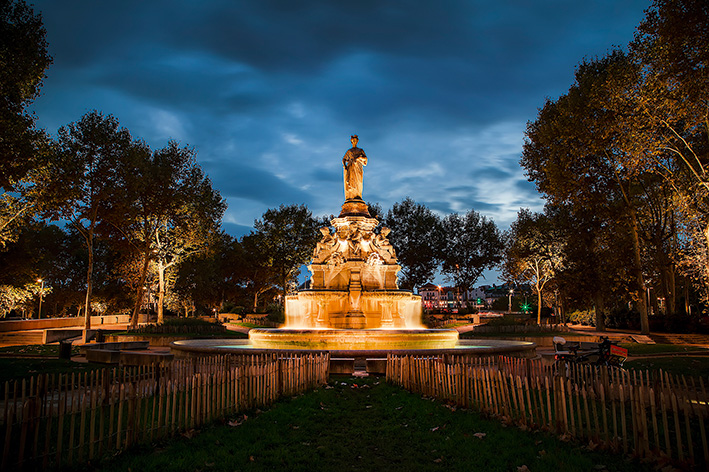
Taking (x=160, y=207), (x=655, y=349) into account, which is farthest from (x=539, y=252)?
(x=160, y=207)

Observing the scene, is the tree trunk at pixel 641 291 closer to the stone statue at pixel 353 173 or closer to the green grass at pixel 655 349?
the green grass at pixel 655 349

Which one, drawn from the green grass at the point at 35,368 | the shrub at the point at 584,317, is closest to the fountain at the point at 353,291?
the green grass at the point at 35,368

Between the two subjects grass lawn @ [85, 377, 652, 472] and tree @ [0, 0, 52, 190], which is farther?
tree @ [0, 0, 52, 190]

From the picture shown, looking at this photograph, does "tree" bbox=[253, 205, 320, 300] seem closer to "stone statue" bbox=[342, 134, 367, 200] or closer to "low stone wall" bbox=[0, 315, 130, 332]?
"low stone wall" bbox=[0, 315, 130, 332]

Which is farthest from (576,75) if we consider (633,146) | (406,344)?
(406,344)

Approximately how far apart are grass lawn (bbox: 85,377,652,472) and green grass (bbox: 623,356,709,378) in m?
9.47

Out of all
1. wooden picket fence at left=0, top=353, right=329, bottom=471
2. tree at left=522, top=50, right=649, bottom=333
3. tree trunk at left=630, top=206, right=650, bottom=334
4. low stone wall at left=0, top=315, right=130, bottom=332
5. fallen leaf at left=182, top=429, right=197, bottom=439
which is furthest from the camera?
low stone wall at left=0, top=315, right=130, bottom=332

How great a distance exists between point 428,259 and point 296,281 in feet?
58.9

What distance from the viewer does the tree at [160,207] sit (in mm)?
30562

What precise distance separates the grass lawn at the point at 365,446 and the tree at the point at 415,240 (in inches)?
2057

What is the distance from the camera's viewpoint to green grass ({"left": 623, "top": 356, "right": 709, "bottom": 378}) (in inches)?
556

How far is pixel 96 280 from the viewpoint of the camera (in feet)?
207

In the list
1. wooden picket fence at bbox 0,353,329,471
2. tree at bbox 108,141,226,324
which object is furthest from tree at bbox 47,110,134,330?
wooden picket fence at bbox 0,353,329,471

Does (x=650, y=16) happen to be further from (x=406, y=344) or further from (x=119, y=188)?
(x=119, y=188)
